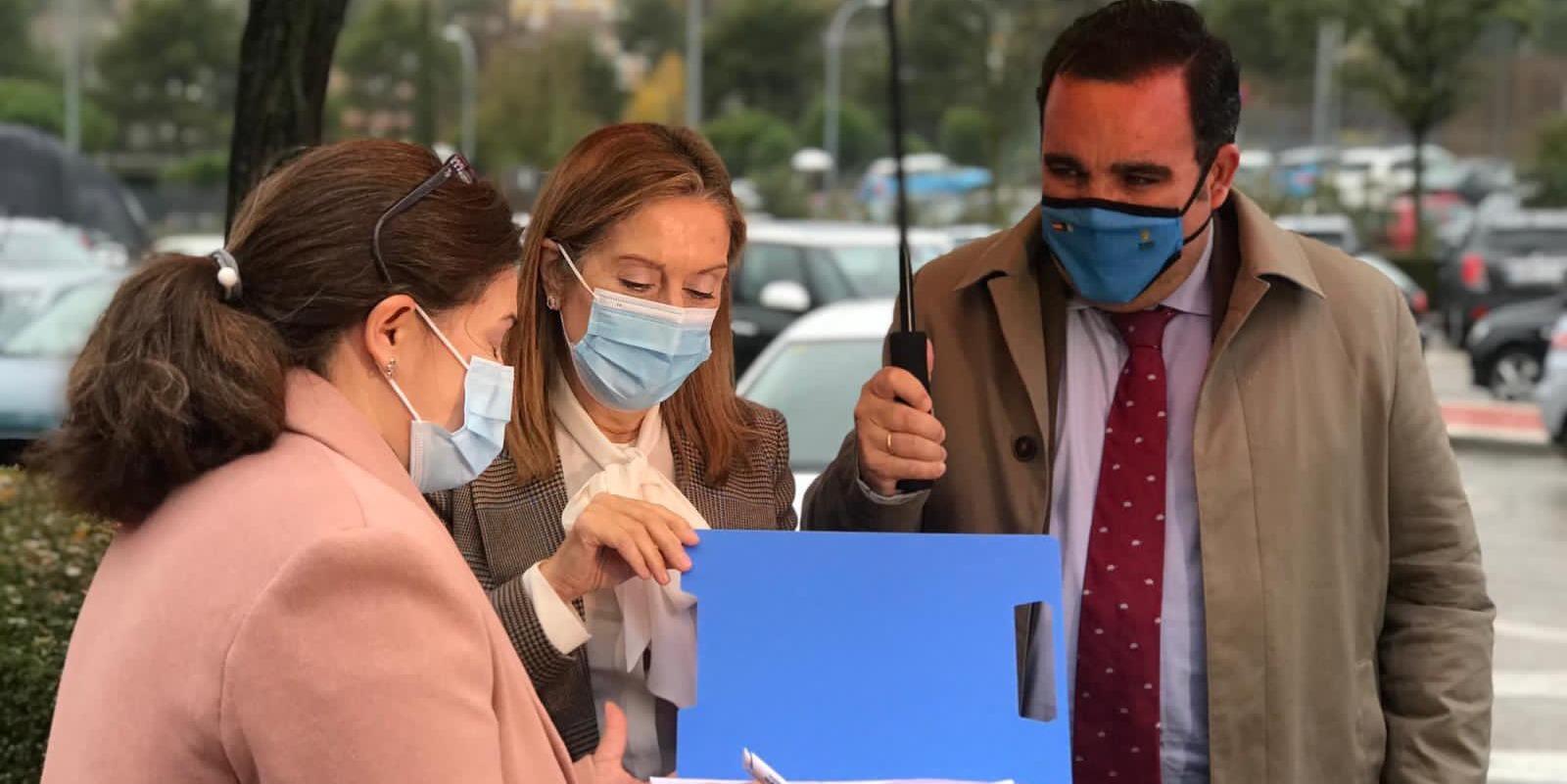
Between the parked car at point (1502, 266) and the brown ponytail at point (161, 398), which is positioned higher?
the brown ponytail at point (161, 398)

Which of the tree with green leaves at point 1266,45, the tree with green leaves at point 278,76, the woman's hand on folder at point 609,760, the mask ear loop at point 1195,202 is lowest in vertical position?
the woman's hand on folder at point 609,760

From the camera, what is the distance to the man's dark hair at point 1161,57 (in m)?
2.44

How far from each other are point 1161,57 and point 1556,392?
36.7ft

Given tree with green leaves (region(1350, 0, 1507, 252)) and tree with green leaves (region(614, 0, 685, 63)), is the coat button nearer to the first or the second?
tree with green leaves (region(1350, 0, 1507, 252))

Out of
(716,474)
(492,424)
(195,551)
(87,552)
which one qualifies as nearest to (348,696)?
(195,551)

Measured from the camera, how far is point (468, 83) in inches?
1847

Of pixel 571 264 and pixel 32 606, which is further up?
pixel 571 264

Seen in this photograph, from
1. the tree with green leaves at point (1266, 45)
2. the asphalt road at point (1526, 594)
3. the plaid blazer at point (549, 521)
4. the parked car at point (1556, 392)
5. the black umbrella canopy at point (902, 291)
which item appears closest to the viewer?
the plaid blazer at point (549, 521)

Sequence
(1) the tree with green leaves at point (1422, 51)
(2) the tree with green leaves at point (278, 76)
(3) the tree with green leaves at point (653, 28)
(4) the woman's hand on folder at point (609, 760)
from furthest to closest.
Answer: (3) the tree with green leaves at point (653, 28) < (1) the tree with green leaves at point (1422, 51) < (2) the tree with green leaves at point (278, 76) < (4) the woman's hand on folder at point (609, 760)

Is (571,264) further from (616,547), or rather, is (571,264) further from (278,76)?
(278,76)

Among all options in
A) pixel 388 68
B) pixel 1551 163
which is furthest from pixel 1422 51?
pixel 388 68

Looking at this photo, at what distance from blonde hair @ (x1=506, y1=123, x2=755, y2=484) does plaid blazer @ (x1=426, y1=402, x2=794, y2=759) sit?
0.03 metres

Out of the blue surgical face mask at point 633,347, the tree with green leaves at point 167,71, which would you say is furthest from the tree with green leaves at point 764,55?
the blue surgical face mask at point 633,347

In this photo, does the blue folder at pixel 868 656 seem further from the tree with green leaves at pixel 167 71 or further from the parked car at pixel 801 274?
the tree with green leaves at pixel 167 71
